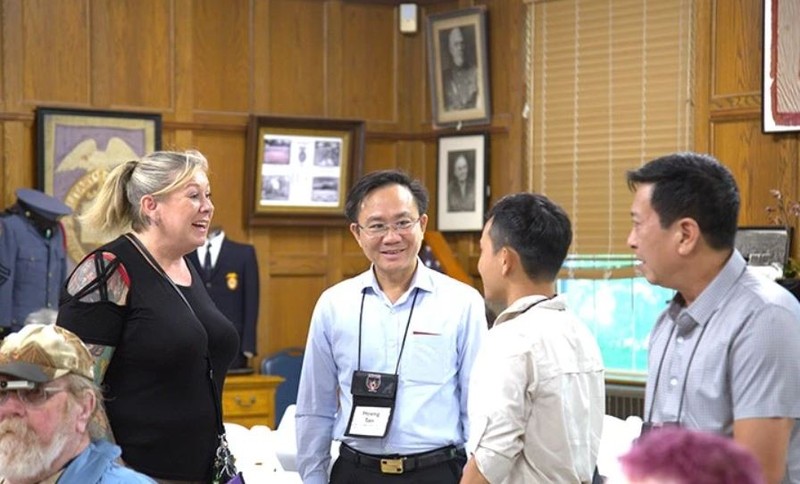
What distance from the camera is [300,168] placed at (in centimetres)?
897

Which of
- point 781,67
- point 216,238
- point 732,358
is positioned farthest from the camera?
point 216,238

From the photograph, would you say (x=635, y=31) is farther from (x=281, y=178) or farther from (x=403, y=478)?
(x=403, y=478)

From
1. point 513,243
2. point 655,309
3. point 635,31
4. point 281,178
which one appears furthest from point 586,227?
point 513,243

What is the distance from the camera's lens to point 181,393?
3424 millimetres

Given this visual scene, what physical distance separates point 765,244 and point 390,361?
151 inches

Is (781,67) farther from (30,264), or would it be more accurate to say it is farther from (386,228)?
(30,264)

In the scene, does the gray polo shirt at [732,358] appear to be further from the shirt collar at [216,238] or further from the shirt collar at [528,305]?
the shirt collar at [216,238]

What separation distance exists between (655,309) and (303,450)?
15.0 feet

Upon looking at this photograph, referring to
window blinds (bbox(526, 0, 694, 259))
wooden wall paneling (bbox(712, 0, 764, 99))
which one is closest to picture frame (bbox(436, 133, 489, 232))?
window blinds (bbox(526, 0, 694, 259))

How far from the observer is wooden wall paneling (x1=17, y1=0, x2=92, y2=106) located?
26.7ft

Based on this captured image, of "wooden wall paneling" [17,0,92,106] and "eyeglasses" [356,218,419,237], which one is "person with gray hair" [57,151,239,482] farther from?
"wooden wall paneling" [17,0,92,106]

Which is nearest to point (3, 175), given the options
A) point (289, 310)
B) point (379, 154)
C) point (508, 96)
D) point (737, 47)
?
point (289, 310)

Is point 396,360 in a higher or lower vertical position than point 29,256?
lower

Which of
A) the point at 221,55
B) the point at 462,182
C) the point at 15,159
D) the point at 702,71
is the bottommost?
the point at 462,182
